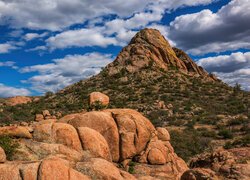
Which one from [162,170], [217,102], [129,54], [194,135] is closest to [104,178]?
[162,170]

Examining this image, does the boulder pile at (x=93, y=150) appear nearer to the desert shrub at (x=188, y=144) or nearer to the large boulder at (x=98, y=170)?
the large boulder at (x=98, y=170)

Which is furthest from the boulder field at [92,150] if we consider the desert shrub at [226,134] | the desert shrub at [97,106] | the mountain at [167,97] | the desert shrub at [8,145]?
the desert shrub at [226,134]

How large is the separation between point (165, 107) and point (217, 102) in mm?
10703

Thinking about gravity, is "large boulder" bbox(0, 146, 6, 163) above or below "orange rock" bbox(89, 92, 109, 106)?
below

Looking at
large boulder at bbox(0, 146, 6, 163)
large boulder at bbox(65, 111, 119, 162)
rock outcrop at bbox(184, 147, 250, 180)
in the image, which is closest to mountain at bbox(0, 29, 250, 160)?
rock outcrop at bbox(184, 147, 250, 180)

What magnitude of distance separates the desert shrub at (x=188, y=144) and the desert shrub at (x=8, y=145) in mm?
17796

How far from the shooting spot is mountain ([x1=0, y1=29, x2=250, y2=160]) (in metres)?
38.1

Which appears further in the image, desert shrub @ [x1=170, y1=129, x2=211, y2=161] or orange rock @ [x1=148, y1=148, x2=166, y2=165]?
desert shrub @ [x1=170, y1=129, x2=211, y2=161]

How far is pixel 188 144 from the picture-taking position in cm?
3281

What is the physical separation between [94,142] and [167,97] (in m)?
40.2

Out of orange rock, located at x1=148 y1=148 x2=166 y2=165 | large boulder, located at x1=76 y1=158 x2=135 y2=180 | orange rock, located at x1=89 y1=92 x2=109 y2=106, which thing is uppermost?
orange rock, located at x1=89 y1=92 x2=109 y2=106

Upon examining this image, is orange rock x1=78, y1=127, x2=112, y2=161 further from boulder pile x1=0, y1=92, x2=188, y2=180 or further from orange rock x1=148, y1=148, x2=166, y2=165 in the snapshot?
orange rock x1=148, y1=148, x2=166, y2=165

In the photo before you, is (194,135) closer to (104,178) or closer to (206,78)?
(104,178)

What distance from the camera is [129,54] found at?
72.4m
